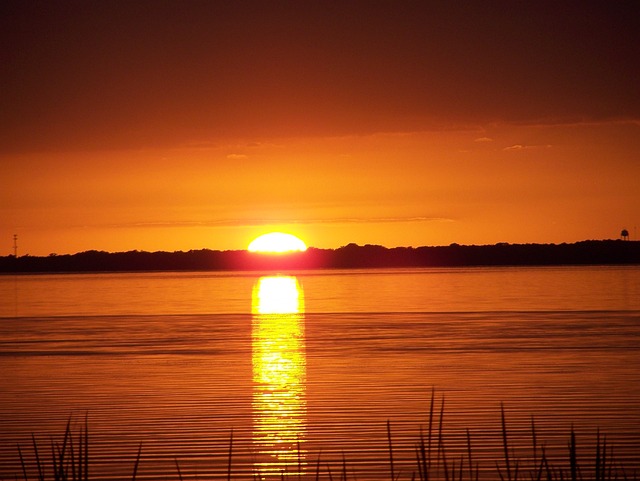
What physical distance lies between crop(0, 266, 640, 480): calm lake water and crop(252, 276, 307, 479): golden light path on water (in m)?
0.05

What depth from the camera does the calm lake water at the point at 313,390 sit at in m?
13.2

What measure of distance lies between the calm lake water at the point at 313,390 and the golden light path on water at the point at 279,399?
0.05 meters

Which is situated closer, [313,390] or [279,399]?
[279,399]

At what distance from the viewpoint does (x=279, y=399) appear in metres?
18.3

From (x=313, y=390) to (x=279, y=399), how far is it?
1.13 meters

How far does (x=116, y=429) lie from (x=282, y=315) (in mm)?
30710

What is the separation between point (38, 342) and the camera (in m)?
31.6

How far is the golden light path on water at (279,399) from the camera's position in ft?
42.4

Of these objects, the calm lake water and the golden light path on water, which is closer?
the golden light path on water

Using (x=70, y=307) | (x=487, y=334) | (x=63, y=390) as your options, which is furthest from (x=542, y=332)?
(x=70, y=307)

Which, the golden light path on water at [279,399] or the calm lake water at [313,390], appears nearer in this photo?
the golden light path on water at [279,399]

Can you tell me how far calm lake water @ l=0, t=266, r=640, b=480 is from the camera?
13.2 meters

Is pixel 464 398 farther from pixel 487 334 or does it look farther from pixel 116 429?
pixel 487 334

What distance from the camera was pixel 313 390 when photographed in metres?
19.2
